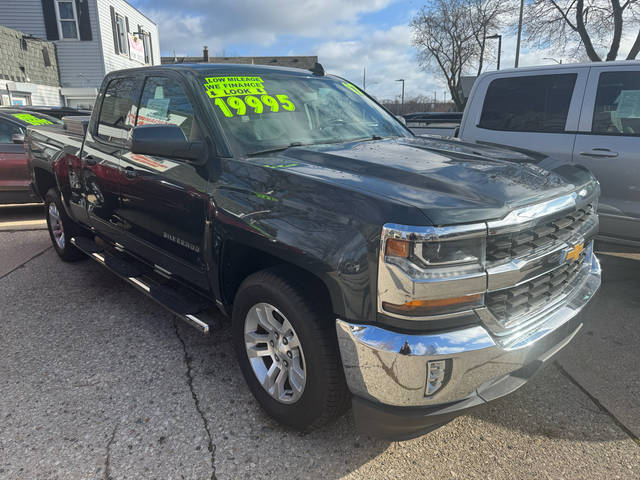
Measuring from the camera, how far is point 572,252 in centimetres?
236

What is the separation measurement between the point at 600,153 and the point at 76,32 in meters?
21.1

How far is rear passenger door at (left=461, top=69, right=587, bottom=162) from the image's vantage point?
4422mm

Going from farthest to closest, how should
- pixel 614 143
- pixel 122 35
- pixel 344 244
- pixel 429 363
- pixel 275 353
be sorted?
pixel 122 35 < pixel 614 143 < pixel 275 353 < pixel 344 244 < pixel 429 363

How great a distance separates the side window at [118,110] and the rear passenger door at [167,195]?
168 mm

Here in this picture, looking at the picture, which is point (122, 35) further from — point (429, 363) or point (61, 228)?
point (429, 363)

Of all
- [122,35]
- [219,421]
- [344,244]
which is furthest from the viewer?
[122,35]

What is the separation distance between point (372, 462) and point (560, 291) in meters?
1.24

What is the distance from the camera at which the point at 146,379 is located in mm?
2986

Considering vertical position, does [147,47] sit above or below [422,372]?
above

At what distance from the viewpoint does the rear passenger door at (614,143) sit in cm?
407

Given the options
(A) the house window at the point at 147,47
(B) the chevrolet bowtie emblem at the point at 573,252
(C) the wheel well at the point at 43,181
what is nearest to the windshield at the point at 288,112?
(B) the chevrolet bowtie emblem at the point at 573,252

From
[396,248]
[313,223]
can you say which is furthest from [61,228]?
[396,248]

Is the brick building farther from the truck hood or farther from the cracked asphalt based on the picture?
the truck hood

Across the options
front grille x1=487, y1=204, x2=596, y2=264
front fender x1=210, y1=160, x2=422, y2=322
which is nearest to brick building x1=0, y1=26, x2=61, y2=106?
front fender x1=210, y1=160, x2=422, y2=322
